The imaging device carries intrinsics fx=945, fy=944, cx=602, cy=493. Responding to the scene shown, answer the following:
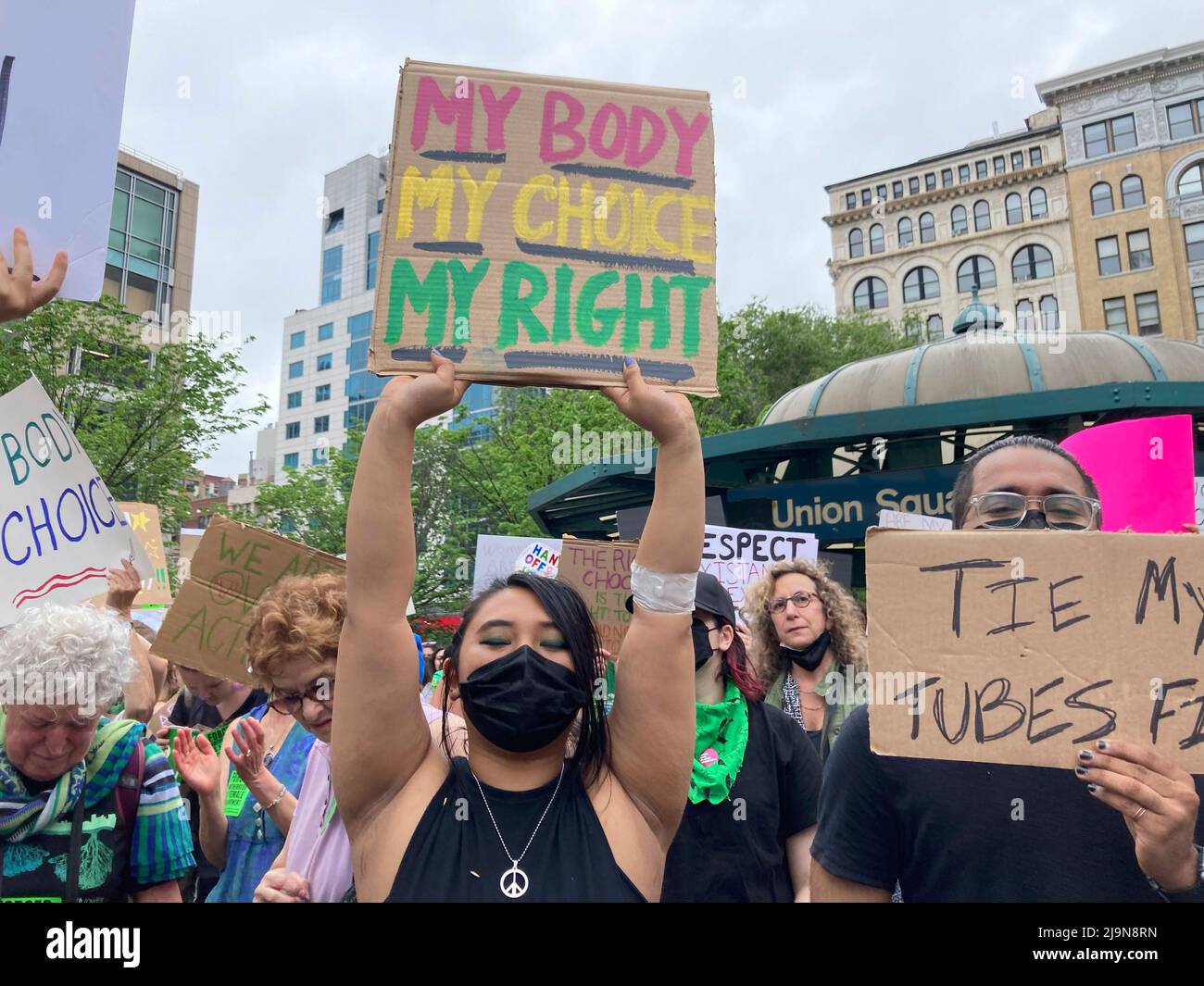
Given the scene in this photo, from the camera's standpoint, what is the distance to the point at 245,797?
3.47m

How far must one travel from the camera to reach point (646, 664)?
2.13m

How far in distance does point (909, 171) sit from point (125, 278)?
43.2m

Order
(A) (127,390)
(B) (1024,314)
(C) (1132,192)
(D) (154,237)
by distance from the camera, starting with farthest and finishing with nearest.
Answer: (B) (1024,314)
(C) (1132,192)
(D) (154,237)
(A) (127,390)

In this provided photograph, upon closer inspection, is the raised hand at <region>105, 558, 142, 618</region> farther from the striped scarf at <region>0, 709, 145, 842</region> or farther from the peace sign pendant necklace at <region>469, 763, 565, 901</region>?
the peace sign pendant necklace at <region>469, 763, 565, 901</region>

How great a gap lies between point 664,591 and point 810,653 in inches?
108

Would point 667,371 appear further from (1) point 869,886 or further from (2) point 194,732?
(2) point 194,732

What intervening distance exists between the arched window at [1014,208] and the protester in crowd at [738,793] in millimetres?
55324

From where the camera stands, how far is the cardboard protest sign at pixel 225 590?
406 centimetres

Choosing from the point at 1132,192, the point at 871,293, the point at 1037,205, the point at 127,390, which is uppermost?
the point at 1037,205

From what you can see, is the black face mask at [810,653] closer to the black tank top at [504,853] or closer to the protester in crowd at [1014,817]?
the protester in crowd at [1014,817]

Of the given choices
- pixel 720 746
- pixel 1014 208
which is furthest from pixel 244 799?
pixel 1014 208

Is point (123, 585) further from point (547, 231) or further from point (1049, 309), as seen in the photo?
point (1049, 309)

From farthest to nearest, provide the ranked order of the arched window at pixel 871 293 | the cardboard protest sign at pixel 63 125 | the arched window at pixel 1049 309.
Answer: the arched window at pixel 871 293, the arched window at pixel 1049 309, the cardboard protest sign at pixel 63 125

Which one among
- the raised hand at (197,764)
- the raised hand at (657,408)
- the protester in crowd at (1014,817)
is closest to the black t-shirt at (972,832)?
the protester in crowd at (1014,817)
